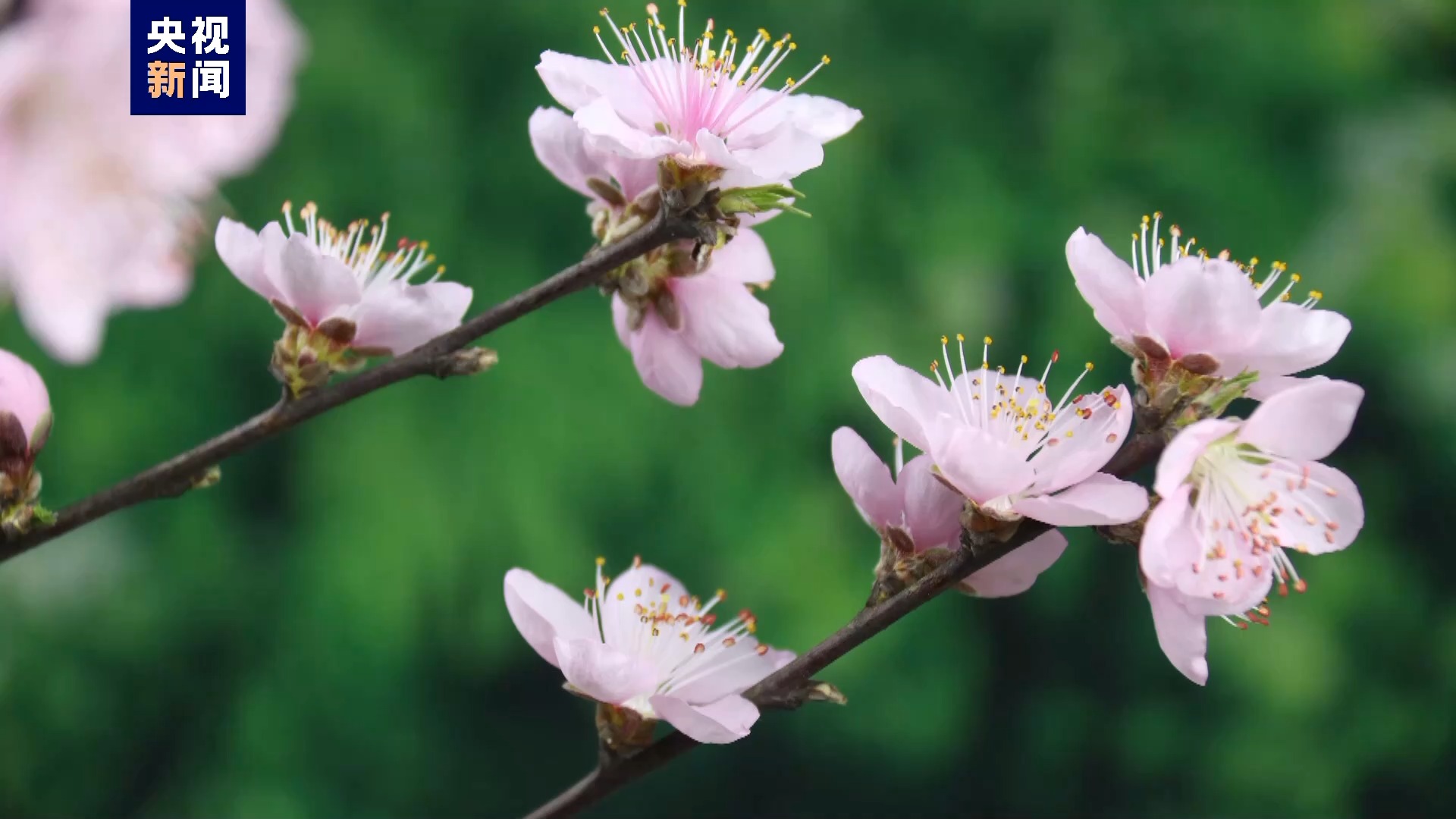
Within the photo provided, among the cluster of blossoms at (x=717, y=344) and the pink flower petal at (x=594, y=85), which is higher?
the pink flower petal at (x=594, y=85)

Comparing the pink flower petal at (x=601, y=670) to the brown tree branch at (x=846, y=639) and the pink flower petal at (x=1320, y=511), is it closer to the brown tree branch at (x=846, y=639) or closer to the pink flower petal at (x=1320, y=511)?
the brown tree branch at (x=846, y=639)

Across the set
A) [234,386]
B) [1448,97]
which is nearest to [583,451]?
[234,386]

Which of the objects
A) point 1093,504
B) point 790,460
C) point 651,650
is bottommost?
point 790,460

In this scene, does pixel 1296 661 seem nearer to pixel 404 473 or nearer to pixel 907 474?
pixel 404 473

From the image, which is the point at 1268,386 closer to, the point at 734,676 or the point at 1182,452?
the point at 1182,452

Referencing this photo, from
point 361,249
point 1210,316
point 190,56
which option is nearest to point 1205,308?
point 1210,316

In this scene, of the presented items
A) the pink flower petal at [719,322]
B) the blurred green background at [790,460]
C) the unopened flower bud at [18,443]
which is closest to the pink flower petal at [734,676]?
the pink flower petal at [719,322]
